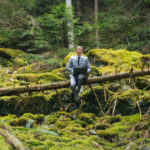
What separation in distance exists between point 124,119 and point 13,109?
360cm

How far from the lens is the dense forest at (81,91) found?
3.35 m

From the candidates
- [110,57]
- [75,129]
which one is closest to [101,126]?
[75,129]

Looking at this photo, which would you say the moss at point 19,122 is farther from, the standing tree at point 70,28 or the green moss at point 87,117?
the standing tree at point 70,28

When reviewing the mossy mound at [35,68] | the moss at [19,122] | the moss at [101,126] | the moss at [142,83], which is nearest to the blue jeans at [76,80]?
the moss at [101,126]

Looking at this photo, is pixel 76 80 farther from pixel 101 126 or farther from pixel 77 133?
pixel 77 133

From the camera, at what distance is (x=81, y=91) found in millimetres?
6441

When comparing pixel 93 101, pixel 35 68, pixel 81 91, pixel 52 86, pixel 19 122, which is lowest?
pixel 19 122

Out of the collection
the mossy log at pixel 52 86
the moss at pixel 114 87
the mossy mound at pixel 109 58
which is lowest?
the moss at pixel 114 87

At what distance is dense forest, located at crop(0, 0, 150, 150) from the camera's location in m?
3.35

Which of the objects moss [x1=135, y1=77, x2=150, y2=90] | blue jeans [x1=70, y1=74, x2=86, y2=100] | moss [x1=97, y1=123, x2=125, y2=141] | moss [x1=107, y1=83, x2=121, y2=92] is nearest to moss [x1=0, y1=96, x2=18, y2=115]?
blue jeans [x1=70, y1=74, x2=86, y2=100]

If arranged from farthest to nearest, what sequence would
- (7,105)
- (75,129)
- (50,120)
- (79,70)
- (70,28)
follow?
1. (70,28)
2. (7,105)
3. (79,70)
4. (50,120)
5. (75,129)

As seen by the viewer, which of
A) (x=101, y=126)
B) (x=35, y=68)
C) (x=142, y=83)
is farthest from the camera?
(x=35, y=68)

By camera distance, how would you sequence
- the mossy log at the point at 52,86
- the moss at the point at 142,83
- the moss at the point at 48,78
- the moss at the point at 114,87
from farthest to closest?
the moss at the point at 48,78 < the moss at the point at 142,83 < the moss at the point at 114,87 < the mossy log at the point at 52,86

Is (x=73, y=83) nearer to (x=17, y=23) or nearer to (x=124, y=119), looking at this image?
(x=124, y=119)
